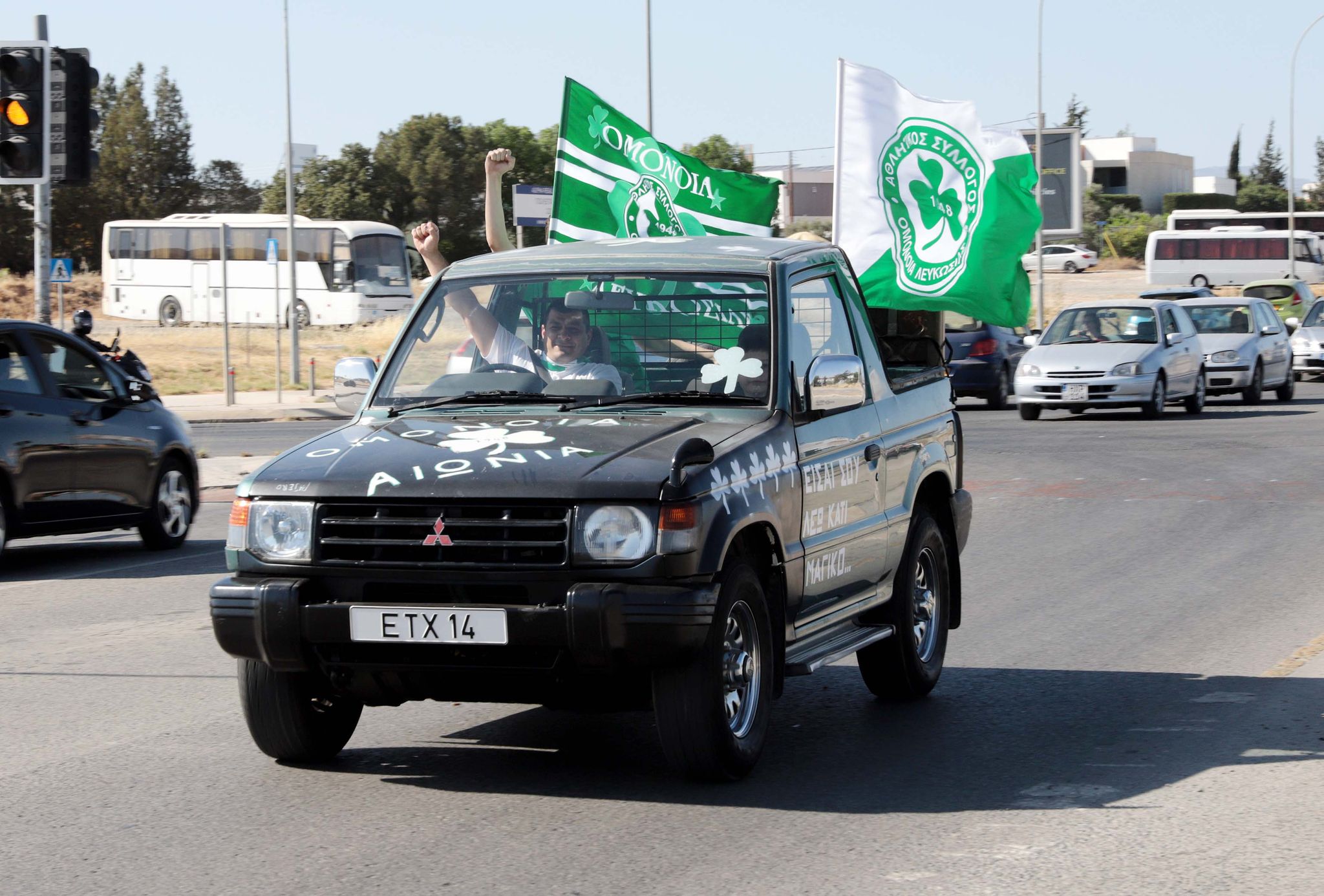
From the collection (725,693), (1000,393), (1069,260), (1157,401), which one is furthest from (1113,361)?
(1069,260)

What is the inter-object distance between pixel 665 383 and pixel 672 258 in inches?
24.5

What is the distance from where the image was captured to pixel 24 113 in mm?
14562

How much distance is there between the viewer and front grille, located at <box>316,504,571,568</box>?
5.39 m

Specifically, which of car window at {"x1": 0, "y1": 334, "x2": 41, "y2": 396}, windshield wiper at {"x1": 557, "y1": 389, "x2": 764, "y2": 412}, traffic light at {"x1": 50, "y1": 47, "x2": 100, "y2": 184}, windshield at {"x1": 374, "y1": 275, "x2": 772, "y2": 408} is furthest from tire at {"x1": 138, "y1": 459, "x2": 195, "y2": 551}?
windshield wiper at {"x1": 557, "y1": 389, "x2": 764, "y2": 412}

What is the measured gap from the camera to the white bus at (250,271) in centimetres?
5538

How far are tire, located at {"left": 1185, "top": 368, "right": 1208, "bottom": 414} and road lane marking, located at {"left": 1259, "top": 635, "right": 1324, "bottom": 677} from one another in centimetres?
1878

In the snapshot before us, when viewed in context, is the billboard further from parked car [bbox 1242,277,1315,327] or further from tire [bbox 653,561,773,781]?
tire [bbox 653,561,773,781]

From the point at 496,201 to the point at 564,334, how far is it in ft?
9.43

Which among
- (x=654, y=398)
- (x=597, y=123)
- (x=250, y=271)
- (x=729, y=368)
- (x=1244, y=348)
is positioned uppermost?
(x=250, y=271)

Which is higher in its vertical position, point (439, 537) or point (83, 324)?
point (83, 324)

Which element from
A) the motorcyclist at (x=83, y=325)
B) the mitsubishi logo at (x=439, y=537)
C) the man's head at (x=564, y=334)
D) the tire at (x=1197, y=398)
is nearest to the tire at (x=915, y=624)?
the man's head at (x=564, y=334)

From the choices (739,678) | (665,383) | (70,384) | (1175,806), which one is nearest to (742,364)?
(665,383)

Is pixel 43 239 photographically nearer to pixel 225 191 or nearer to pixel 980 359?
pixel 980 359

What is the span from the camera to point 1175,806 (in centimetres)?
566
